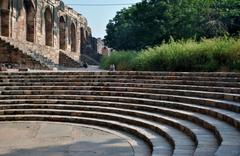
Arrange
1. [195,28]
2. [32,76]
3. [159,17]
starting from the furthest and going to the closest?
[159,17] < [195,28] < [32,76]

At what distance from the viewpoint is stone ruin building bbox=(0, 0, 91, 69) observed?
1733 cm

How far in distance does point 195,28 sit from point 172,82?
12.8 meters

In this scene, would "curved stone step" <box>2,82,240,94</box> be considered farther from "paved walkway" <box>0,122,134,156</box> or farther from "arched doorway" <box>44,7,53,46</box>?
"arched doorway" <box>44,7,53,46</box>

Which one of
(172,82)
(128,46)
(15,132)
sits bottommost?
(15,132)

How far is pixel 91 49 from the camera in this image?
122 feet

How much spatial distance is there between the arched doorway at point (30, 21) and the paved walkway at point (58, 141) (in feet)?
46.5

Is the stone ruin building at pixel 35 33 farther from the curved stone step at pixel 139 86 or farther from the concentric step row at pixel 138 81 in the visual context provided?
the curved stone step at pixel 139 86

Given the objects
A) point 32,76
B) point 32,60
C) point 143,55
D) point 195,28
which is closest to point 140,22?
point 195,28

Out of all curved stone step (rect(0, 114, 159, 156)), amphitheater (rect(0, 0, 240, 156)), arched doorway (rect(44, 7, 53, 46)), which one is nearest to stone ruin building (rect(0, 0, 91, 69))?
arched doorway (rect(44, 7, 53, 46))

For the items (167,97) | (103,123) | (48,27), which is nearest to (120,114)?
(103,123)

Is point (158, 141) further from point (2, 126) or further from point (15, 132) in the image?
point (2, 126)

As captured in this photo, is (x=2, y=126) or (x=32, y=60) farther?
(x=32, y=60)

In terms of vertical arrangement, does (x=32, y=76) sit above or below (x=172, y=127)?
above

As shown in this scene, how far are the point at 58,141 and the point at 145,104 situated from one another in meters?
2.48
